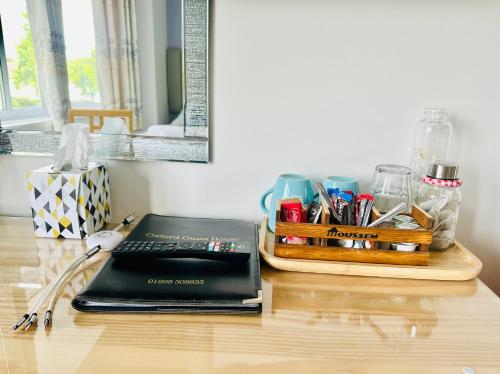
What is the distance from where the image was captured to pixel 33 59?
0.87 m

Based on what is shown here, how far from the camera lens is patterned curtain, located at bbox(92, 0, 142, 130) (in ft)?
2.69

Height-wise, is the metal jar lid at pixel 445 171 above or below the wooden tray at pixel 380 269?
above

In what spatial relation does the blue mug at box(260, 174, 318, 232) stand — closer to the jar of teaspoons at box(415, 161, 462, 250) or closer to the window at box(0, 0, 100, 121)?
the jar of teaspoons at box(415, 161, 462, 250)

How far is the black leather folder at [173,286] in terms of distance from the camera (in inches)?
21.5

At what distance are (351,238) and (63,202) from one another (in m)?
0.64

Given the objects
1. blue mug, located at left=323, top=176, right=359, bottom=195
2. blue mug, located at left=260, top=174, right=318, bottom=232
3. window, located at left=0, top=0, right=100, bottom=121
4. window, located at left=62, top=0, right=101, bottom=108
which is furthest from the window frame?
blue mug, located at left=323, top=176, right=359, bottom=195

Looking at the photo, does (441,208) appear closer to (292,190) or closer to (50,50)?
(292,190)

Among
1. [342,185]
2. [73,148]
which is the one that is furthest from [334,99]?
[73,148]

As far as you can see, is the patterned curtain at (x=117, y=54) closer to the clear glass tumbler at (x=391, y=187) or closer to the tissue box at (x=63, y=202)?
the tissue box at (x=63, y=202)

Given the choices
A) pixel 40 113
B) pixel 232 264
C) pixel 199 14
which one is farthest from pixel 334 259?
pixel 40 113

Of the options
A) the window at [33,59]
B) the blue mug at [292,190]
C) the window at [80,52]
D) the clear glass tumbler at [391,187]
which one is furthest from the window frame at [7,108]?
the clear glass tumbler at [391,187]

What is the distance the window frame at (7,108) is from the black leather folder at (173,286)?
447 millimetres

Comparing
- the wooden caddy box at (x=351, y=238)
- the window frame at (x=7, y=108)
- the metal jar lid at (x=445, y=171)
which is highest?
the window frame at (x=7, y=108)

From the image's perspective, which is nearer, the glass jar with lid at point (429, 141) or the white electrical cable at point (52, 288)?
the white electrical cable at point (52, 288)
